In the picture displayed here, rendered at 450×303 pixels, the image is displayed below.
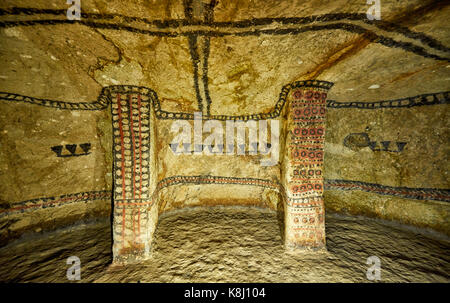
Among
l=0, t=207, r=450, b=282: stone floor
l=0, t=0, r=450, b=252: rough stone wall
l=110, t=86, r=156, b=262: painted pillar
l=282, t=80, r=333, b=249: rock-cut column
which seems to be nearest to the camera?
l=0, t=0, r=450, b=252: rough stone wall

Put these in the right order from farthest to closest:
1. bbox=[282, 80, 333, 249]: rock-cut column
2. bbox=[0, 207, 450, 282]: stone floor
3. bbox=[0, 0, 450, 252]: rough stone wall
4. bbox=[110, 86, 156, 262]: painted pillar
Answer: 1. bbox=[282, 80, 333, 249]: rock-cut column
2. bbox=[110, 86, 156, 262]: painted pillar
3. bbox=[0, 207, 450, 282]: stone floor
4. bbox=[0, 0, 450, 252]: rough stone wall

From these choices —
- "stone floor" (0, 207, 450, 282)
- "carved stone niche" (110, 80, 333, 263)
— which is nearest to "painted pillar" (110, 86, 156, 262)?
"carved stone niche" (110, 80, 333, 263)

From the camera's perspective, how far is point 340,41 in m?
1.62

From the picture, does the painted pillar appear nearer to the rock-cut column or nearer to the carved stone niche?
the carved stone niche

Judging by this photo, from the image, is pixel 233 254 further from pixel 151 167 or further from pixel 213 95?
pixel 213 95

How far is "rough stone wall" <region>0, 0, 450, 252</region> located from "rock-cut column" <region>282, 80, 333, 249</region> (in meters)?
0.40

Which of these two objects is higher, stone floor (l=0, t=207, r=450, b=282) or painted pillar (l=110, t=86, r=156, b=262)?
painted pillar (l=110, t=86, r=156, b=262)

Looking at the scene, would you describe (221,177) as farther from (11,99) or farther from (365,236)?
(11,99)

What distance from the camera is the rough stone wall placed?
1.42 m

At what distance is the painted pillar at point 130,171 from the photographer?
6.86 ft

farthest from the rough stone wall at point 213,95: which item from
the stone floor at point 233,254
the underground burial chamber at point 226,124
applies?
the stone floor at point 233,254

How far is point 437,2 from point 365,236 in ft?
9.87

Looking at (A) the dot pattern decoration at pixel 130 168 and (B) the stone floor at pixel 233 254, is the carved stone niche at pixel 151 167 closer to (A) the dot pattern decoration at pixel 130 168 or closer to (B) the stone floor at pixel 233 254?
(A) the dot pattern decoration at pixel 130 168
